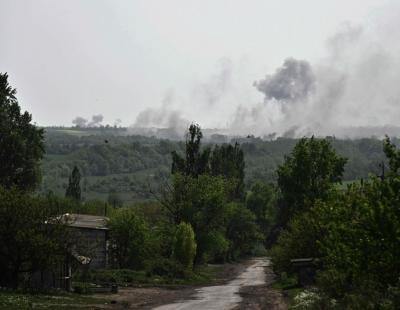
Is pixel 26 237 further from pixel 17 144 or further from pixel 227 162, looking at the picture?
pixel 227 162

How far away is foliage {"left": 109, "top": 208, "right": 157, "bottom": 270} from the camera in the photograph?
70.2 m

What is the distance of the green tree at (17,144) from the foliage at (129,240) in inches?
519

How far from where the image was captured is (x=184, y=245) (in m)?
74.0

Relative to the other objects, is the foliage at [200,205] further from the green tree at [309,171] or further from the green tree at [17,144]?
the green tree at [17,144]

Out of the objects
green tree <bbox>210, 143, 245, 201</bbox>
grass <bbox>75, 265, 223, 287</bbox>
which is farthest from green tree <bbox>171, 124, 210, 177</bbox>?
green tree <bbox>210, 143, 245, 201</bbox>

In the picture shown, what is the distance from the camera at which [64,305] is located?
3678cm

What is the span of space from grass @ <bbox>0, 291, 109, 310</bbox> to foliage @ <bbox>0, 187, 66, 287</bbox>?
2889 mm

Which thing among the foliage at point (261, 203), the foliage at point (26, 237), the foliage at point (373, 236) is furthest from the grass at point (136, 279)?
the foliage at point (261, 203)

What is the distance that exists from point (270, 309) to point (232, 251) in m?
80.5

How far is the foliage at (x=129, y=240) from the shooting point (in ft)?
230

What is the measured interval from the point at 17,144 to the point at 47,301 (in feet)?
132

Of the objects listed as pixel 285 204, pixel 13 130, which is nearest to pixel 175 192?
pixel 285 204

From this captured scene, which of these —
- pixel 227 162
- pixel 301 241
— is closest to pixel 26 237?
pixel 301 241

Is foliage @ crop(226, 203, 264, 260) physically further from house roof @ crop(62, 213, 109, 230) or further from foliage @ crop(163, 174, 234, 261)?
house roof @ crop(62, 213, 109, 230)
